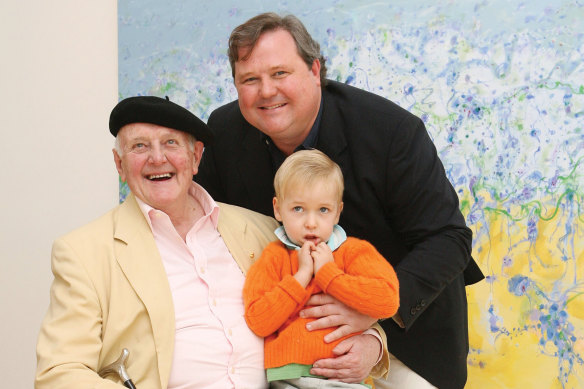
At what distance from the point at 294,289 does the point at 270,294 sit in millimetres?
81

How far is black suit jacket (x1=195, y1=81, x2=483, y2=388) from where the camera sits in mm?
2273

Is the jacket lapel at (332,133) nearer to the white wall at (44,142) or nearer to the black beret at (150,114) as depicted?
the black beret at (150,114)

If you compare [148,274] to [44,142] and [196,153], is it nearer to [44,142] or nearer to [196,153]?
[196,153]

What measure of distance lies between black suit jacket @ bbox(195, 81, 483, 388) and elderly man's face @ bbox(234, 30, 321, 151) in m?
0.14

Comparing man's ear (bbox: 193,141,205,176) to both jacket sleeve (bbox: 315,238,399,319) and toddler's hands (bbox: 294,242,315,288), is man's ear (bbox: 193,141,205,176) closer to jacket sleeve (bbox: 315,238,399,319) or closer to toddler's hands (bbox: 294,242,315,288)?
toddler's hands (bbox: 294,242,315,288)

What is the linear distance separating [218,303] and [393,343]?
27.3 inches

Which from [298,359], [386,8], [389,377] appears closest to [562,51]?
[386,8]

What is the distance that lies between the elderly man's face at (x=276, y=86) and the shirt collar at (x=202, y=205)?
32 centimetres

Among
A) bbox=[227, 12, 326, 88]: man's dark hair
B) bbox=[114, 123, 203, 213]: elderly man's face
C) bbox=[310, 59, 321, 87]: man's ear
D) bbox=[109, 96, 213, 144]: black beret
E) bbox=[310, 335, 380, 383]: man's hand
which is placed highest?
bbox=[227, 12, 326, 88]: man's dark hair

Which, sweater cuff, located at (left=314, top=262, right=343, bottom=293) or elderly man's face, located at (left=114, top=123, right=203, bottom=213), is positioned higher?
elderly man's face, located at (left=114, top=123, right=203, bottom=213)

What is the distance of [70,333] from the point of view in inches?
74.9

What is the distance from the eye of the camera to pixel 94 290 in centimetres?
197

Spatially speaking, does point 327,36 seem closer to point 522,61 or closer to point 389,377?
point 522,61

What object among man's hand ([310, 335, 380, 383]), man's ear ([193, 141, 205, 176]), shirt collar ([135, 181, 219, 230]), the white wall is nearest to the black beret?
man's ear ([193, 141, 205, 176])
